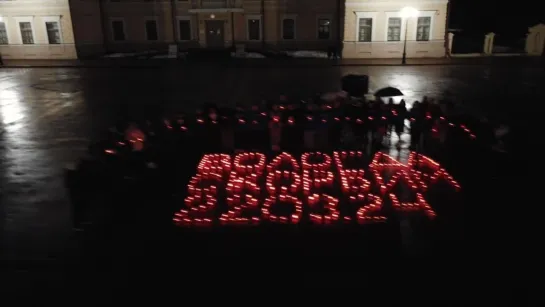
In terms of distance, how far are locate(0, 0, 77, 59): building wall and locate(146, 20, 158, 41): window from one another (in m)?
5.99

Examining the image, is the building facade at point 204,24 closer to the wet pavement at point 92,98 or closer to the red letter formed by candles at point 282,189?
the wet pavement at point 92,98

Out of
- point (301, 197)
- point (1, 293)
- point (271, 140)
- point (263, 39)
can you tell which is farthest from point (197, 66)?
point (1, 293)

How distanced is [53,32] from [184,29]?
1072 centimetres

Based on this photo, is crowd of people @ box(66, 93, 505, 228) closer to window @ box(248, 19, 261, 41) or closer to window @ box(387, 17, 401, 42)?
window @ box(387, 17, 401, 42)

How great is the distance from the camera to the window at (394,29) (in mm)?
33312

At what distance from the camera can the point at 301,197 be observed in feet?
27.9

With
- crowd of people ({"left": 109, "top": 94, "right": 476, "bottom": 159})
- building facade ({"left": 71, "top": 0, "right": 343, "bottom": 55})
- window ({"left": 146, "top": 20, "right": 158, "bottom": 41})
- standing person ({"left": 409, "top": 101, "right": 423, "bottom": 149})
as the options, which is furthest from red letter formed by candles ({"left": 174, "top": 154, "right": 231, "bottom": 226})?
window ({"left": 146, "top": 20, "right": 158, "bottom": 41})

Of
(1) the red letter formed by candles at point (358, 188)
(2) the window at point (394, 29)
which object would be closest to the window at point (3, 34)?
(2) the window at point (394, 29)

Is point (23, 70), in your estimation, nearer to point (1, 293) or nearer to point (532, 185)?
point (1, 293)

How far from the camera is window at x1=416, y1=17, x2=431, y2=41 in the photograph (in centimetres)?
3325

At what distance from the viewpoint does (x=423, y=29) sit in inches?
1315

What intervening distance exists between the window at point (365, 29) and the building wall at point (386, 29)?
0.84 feet

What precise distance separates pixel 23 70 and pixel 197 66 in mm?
12494

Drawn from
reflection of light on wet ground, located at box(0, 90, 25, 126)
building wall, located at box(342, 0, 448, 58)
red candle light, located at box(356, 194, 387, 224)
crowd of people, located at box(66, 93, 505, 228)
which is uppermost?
building wall, located at box(342, 0, 448, 58)
